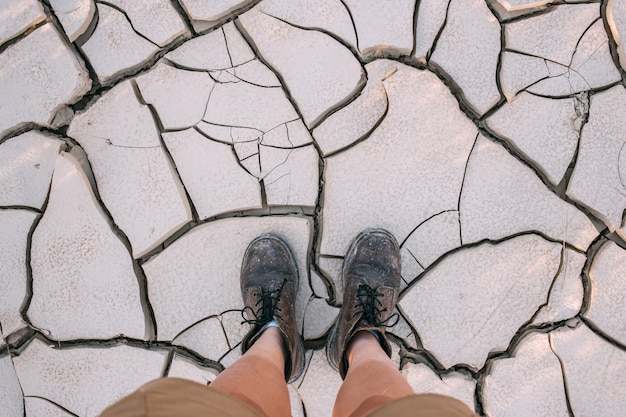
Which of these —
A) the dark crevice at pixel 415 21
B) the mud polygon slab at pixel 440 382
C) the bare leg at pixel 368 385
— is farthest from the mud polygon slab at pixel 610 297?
the dark crevice at pixel 415 21

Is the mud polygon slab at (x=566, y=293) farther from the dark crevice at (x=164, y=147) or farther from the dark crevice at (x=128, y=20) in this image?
the dark crevice at (x=128, y=20)

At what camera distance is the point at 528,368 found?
5.72 ft

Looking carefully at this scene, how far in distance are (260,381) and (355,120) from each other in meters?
1.00

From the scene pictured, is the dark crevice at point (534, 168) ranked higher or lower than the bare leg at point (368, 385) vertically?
higher

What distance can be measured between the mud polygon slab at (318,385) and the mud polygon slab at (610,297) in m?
1.00

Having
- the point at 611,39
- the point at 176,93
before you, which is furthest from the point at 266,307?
the point at 611,39

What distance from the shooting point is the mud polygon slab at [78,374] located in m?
1.79

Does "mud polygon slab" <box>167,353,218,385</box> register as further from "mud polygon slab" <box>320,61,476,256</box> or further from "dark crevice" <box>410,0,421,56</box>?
"dark crevice" <box>410,0,421,56</box>

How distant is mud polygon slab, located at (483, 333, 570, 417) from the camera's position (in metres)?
1.74

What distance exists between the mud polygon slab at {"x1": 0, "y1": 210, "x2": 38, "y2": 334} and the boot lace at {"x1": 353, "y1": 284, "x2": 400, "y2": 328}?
1.30m

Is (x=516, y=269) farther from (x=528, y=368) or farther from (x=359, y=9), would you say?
(x=359, y=9)

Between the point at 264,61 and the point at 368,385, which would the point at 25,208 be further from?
the point at 368,385

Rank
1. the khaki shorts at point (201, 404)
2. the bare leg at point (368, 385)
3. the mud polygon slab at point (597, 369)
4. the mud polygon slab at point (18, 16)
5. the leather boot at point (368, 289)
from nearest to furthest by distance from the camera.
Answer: the khaki shorts at point (201, 404) → the bare leg at point (368, 385) → the leather boot at point (368, 289) → the mud polygon slab at point (597, 369) → the mud polygon slab at point (18, 16)

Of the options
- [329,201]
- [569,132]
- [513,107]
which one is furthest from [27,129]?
[569,132]
